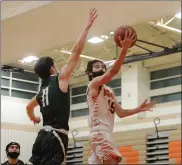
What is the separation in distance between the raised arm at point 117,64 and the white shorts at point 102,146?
0.52m

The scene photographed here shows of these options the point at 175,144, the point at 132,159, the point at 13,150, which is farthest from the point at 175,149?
the point at 13,150

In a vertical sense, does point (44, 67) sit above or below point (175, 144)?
below

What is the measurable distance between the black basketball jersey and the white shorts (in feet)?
1.90

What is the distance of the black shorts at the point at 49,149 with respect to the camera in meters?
4.51

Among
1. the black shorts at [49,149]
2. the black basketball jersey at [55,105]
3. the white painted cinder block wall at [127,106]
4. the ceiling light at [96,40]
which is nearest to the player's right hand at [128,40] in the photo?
the black basketball jersey at [55,105]

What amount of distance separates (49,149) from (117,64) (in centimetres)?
107

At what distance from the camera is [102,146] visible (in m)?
5.06

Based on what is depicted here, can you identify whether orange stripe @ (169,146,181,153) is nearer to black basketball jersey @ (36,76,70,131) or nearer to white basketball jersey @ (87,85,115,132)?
white basketball jersey @ (87,85,115,132)

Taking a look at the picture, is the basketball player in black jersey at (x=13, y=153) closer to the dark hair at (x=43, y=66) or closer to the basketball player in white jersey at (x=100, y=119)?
the basketball player in white jersey at (x=100, y=119)

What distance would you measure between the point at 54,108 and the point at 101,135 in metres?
0.78

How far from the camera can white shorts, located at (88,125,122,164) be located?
501 centimetres

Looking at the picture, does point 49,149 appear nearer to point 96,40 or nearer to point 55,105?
point 55,105

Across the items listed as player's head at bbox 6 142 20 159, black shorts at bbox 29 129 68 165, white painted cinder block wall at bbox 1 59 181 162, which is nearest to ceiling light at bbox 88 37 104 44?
white painted cinder block wall at bbox 1 59 181 162

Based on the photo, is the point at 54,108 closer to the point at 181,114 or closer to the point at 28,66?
the point at 181,114
